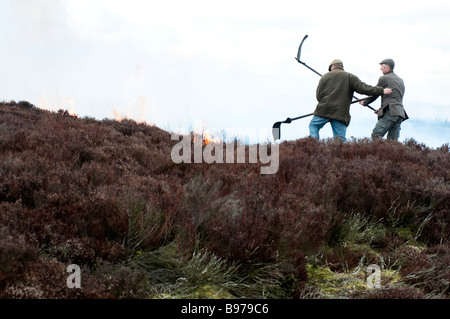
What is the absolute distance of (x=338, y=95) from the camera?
10.8 m

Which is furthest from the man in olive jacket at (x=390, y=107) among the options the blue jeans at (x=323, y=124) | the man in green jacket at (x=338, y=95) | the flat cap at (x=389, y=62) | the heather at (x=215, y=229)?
the heather at (x=215, y=229)

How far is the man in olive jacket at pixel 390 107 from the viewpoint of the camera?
10.8 m

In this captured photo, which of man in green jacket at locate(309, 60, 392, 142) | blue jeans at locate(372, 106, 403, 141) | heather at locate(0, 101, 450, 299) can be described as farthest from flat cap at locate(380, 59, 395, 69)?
heather at locate(0, 101, 450, 299)

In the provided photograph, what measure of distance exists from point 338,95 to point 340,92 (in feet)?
0.28

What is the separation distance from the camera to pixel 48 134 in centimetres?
716

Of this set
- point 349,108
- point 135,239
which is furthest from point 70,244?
point 349,108

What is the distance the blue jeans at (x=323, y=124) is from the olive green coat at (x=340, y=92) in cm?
14

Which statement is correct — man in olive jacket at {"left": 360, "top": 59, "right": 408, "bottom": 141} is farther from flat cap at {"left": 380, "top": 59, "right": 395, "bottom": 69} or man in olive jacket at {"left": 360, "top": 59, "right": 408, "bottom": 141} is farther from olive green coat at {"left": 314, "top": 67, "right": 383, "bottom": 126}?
olive green coat at {"left": 314, "top": 67, "right": 383, "bottom": 126}

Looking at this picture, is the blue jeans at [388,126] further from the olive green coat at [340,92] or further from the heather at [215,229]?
the heather at [215,229]

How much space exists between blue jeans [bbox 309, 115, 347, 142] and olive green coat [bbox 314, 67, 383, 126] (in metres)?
0.14
